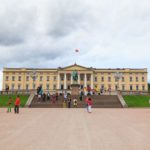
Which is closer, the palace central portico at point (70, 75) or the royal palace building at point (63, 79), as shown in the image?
the palace central portico at point (70, 75)

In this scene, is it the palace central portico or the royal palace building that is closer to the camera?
the palace central portico

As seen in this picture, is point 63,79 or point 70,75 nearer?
point 70,75

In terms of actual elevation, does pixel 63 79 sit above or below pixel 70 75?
below

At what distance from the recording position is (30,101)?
42594 mm

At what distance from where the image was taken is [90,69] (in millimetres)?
111250
